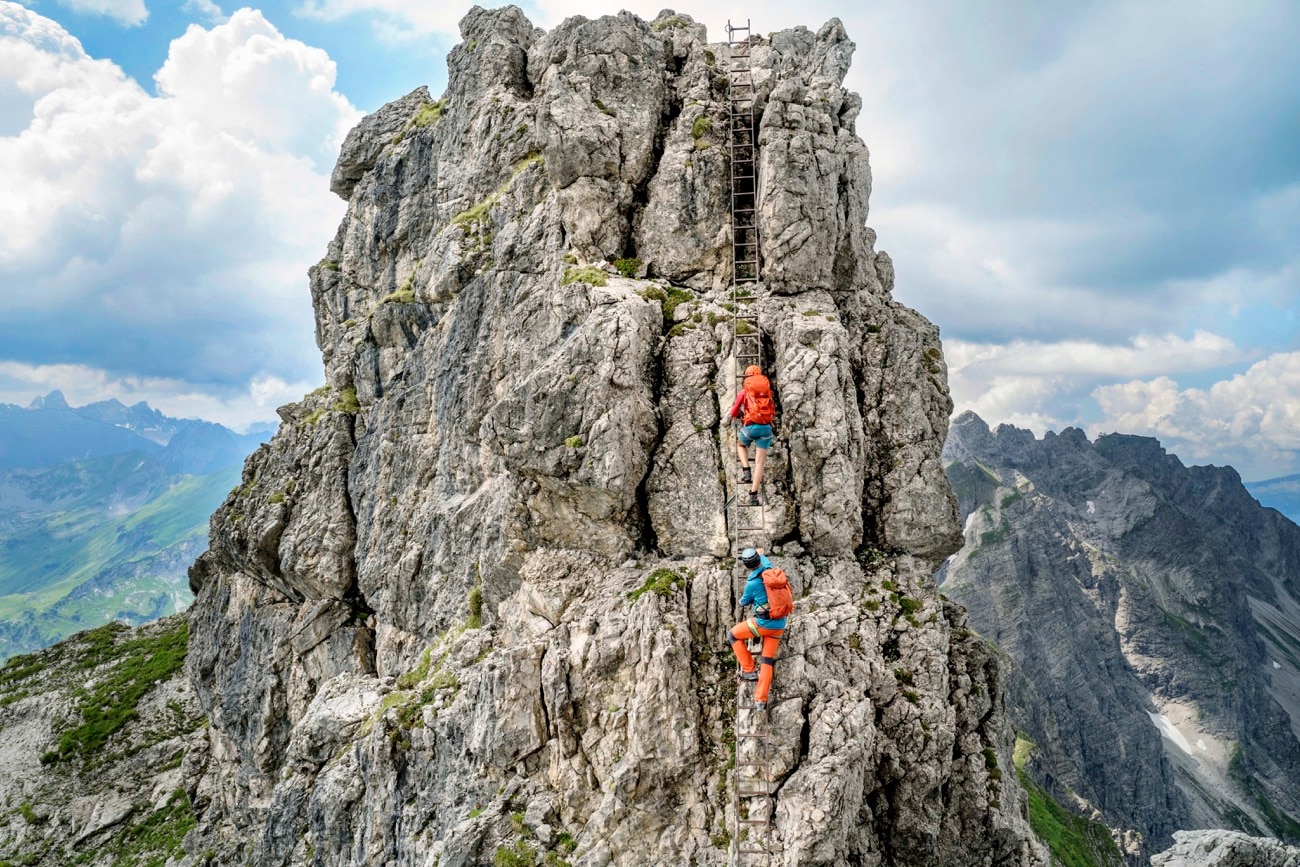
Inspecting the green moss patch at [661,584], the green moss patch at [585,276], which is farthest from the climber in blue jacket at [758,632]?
the green moss patch at [585,276]

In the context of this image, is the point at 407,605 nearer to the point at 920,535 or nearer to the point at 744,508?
the point at 744,508

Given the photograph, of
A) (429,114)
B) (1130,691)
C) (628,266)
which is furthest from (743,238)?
(1130,691)

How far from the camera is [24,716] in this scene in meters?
67.2

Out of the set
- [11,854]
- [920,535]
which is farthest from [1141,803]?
[11,854]

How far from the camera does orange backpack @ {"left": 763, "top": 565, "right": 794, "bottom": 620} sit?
19.3 metres

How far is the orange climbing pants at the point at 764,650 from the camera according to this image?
1945cm

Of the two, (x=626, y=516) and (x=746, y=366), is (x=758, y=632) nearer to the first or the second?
(x=626, y=516)

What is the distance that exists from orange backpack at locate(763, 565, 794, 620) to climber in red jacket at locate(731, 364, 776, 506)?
3966 millimetres

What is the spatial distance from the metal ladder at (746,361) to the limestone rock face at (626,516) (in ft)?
1.54

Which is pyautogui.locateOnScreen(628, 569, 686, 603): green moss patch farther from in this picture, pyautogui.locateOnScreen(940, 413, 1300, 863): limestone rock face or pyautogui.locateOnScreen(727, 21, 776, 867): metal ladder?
pyautogui.locateOnScreen(940, 413, 1300, 863): limestone rock face

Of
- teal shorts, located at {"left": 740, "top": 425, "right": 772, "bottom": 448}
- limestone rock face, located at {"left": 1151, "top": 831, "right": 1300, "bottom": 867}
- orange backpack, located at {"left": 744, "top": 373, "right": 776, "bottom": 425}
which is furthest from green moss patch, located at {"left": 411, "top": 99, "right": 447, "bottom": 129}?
limestone rock face, located at {"left": 1151, "top": 831, "right": 1300, "bottom": 867}

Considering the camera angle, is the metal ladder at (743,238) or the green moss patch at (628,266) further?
the green moss patch at (628,266)

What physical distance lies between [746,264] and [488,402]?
12.7 meters

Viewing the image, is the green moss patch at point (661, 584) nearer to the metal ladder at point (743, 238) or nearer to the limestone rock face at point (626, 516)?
the limestone rock face at point (626, 516)
